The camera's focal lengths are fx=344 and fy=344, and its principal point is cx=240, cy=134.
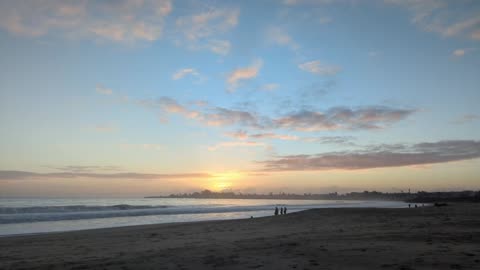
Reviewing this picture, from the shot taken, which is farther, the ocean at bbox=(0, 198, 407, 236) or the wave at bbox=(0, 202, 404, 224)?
the wave at bbox=(0, 202, 404, 224)

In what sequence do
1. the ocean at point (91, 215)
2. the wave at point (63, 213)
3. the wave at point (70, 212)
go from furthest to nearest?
the wave at point (70, 212) → the wave at point (63, 213) → the ocean at point (91, 215)

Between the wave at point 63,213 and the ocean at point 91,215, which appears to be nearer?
the ocean at point 91,215

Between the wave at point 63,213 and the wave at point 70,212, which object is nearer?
the wave at point 63,213

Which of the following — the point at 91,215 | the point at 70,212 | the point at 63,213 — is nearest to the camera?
the point at 91,215

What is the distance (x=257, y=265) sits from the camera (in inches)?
347

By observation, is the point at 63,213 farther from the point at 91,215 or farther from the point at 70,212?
the point at 91,215

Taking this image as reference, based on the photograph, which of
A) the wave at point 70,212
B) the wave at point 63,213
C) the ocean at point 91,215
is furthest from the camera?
the wave at point 70,212

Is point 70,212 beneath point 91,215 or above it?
beneath

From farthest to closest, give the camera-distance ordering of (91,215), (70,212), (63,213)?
(70,212), (63,213), (91,215)

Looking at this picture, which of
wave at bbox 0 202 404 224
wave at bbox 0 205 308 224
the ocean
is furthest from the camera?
wave at bbox 0 202 404 224

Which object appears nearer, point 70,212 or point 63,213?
point 63,213

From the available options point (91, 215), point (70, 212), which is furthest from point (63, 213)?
point (91, 215)

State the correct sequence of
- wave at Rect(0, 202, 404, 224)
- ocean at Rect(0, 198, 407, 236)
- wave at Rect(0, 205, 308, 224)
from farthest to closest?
wave at Rect(0, 202, 404, 224)
wave at Rect(0, 205, 308, 224)
ocean at Rect(0, 198, 407, 236)

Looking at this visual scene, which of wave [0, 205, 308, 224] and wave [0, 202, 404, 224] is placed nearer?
wave [0, 205, 308, 224]
